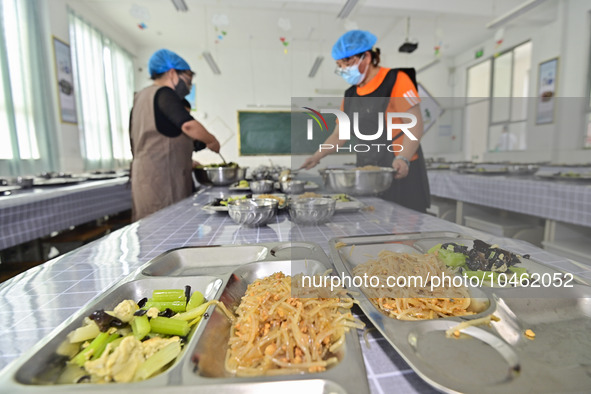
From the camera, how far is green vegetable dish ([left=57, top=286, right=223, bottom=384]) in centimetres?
44

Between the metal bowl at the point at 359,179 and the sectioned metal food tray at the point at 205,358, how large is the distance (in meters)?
0.58

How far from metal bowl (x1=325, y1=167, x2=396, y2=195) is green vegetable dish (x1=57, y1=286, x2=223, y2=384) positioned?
88 cm

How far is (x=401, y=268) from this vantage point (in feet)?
2.38

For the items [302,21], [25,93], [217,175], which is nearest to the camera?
[217,175]

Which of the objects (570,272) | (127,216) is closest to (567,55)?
(570,272)

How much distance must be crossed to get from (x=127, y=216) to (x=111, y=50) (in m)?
4.39

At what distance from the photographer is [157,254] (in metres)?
0.96

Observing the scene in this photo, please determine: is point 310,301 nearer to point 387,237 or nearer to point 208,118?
point 387,237

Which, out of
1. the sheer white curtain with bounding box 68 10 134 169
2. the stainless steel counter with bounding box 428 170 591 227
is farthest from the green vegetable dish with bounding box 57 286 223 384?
the sheer white curtain with bounding box 68 10 134 169

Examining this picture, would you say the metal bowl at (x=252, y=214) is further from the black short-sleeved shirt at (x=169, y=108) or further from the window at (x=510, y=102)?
the window at (x=510, y=102)

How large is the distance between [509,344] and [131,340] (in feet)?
2.09

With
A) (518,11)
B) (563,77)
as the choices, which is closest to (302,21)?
(518,11)

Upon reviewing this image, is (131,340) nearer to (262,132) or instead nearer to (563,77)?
(563,77)

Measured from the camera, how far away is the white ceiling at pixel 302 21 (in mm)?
5281
